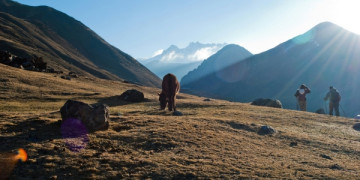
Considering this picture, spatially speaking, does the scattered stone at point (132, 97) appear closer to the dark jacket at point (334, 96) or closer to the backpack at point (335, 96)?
the dark jacket at point (334, 96)

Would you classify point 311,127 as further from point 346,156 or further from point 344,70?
point 344,70

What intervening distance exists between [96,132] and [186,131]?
16.3 feet

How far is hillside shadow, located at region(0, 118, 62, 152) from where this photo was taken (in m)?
10.6

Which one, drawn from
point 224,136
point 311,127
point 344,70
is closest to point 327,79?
point 344,70

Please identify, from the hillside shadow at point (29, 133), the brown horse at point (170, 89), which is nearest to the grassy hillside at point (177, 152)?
the hillside shadow at point (29, 133)

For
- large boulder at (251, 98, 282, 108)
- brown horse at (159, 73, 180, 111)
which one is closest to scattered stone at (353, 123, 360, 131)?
brown horse at (159, 73, 180, 111)

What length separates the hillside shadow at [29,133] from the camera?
419 inches

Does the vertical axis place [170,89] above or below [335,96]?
above

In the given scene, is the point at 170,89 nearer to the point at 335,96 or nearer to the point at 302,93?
the point at 335,96

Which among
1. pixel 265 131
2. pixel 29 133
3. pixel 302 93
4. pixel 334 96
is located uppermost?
pixel 302 93

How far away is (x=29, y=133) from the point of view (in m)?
12.1

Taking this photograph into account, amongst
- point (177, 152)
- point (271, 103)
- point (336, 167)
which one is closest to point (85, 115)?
point (177, 152)

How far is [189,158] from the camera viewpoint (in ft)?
36.9

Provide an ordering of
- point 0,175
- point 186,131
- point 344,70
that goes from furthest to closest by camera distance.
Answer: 1. point 344,70
2. point 186,131
3. point 0,175
